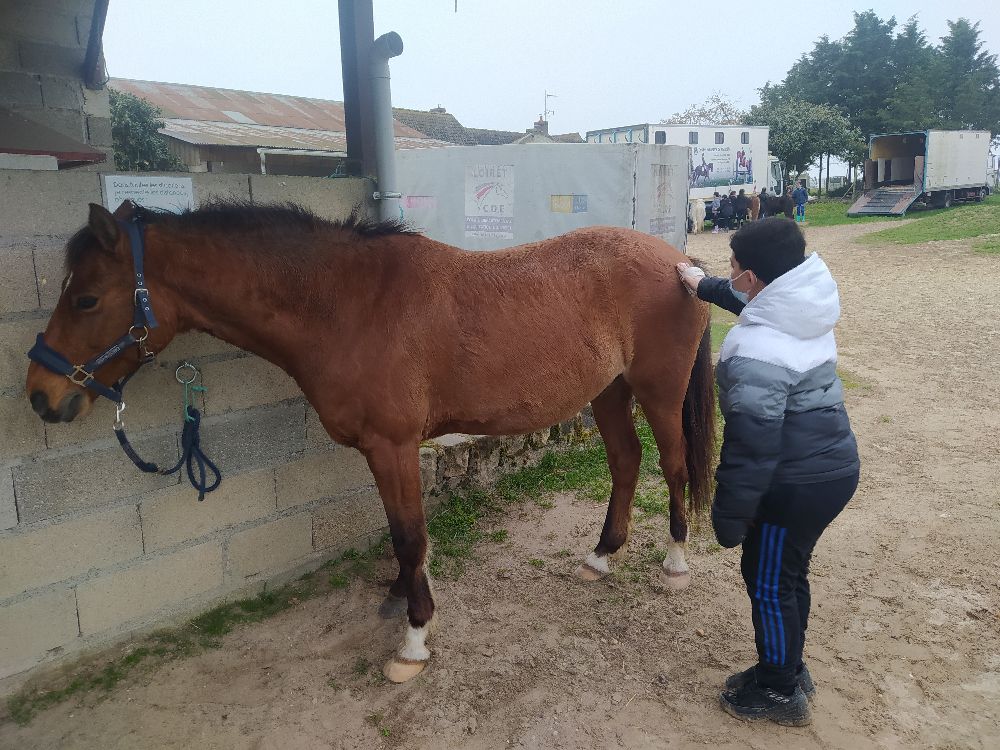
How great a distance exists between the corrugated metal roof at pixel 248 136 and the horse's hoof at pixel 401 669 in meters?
8.04

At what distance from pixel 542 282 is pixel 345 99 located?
1535 millimetres

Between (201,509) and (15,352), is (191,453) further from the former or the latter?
(15,352)

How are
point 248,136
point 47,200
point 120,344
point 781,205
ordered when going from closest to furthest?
1. point 120,344
2. point 47,200
3. point 248,136
4. point 781,205

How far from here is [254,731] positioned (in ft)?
8.13

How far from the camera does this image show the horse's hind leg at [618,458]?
11.8 feet

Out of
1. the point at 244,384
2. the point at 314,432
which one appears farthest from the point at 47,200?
the point at 314,432

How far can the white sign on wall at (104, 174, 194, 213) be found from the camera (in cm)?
268

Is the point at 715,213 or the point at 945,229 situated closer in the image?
the point at 945,229

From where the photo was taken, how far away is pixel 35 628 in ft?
8.75

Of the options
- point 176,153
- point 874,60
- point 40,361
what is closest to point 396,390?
point 40,361

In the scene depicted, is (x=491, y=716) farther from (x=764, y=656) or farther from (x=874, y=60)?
(x=874, y=60)

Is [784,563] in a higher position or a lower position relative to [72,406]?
lower

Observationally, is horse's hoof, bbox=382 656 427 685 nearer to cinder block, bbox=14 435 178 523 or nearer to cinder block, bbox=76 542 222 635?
cinder block, bbox=76 542 222 635

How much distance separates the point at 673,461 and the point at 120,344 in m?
2.59
